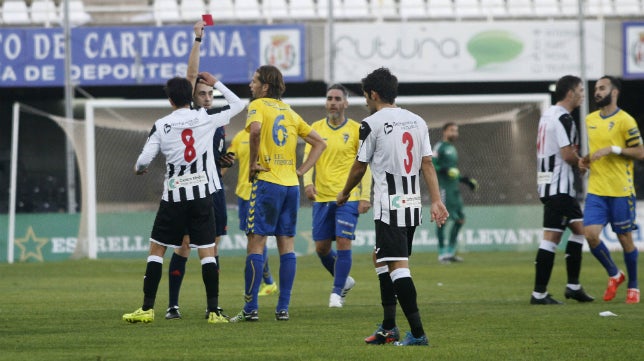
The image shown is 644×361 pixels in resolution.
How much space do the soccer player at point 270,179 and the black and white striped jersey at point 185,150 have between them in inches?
14.9

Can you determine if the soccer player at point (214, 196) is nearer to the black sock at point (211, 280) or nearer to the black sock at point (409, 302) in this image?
the black sock at point (211, 280)

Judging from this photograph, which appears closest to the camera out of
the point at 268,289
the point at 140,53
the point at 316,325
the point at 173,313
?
the point at 316,325

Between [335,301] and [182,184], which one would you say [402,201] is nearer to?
[182,184]

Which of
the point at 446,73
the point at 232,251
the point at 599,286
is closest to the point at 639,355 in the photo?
the point at 599,286

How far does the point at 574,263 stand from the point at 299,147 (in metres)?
11.7

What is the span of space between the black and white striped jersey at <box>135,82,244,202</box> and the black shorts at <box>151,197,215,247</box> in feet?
0.20

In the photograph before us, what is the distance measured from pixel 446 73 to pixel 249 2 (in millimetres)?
6442

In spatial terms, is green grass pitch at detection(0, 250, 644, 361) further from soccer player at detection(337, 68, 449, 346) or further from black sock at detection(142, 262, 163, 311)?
soccer player at detection(337, 68, 449, 346)

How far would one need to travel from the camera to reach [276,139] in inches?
403

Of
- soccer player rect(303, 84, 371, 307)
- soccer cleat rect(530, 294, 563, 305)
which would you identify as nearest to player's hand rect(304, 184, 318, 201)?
soccer player rect(303, 84, 371, 307)

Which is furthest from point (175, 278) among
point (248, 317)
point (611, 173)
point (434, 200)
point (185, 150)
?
point (611, 173)

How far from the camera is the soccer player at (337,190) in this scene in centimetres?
1207

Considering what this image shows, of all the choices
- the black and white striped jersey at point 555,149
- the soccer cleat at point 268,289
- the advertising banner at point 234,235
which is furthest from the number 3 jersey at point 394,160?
the advertising banner at point 234,235

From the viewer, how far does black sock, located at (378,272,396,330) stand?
333 inches
